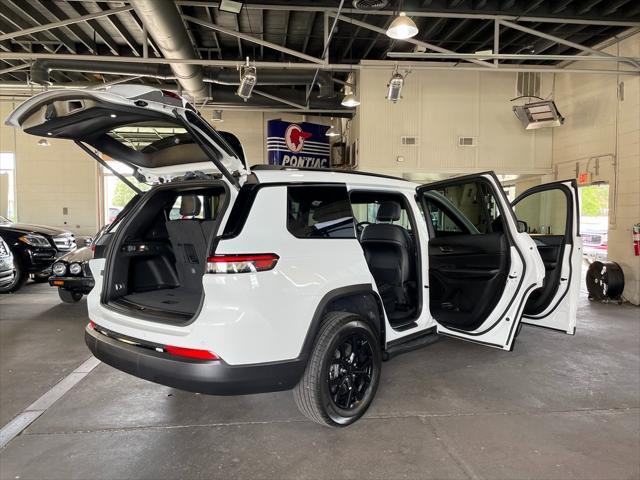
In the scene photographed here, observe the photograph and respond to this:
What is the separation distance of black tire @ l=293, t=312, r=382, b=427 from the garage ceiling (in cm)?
486

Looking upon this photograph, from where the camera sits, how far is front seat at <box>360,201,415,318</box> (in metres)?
3.38

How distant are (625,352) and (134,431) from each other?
14.5 feet

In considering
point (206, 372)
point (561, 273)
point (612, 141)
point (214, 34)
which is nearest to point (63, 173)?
point (214, 34)

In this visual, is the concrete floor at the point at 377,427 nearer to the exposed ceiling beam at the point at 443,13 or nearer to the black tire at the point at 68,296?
the black tire at the point at 68,296

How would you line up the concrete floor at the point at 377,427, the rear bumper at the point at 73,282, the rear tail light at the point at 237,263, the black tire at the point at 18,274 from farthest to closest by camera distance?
the black tire at the point at 18,274, the rear bumper at the point at 73,282, the concrete floor at the point at 377,427, the rear tail light at the point at 237,263

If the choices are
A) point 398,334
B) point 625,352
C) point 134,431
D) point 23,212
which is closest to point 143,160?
point 134,431

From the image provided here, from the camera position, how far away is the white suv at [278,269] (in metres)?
2.00

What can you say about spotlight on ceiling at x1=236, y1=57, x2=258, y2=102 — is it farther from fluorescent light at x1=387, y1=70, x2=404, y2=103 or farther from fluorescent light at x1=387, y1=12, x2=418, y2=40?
fluorescent light at x1=387, y1=12, x2=418, y2=40

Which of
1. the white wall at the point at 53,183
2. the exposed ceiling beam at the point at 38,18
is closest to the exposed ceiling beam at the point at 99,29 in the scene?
the exposed ceiling beam at the point at 38,18

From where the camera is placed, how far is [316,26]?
23.6ft

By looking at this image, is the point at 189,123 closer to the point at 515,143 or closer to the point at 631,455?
the point at 631,455

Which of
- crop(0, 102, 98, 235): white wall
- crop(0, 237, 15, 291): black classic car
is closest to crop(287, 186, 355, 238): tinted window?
crop(0, 237, 15, 291): black classic car

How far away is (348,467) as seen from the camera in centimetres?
218

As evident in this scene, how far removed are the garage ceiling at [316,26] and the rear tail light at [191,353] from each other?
5244mm
